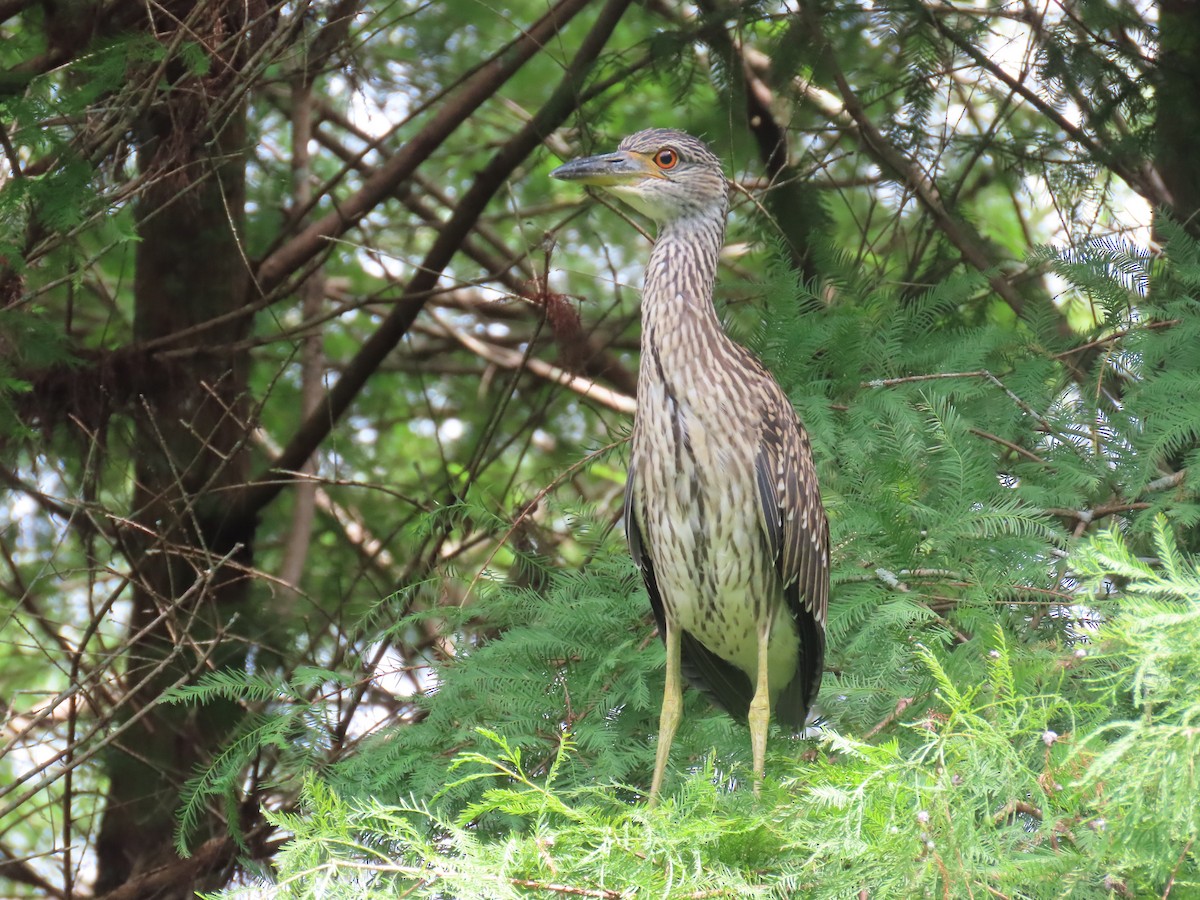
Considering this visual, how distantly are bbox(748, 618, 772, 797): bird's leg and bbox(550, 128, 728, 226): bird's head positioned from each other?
140cm

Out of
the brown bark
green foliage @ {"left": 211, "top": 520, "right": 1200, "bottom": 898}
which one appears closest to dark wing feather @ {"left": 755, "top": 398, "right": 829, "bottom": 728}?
green foliage @ {"left": 211, "top": 520, "right": 1200, "bottom": 898}

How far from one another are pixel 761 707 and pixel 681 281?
1372 millimetres

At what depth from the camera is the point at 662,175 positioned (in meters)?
4.40

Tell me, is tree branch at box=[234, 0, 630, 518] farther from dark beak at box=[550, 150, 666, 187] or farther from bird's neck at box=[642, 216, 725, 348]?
bird's neck at box=[642, 216, 725, 348]

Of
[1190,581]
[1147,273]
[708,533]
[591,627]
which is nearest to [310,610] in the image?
[591,627]

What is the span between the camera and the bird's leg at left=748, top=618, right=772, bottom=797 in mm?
4088

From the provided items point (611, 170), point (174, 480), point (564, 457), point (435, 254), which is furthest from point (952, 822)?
point (564, 457)

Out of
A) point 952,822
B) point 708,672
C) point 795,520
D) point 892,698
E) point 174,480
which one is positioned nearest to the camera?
point 952,822

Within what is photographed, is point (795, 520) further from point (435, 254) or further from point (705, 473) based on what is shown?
point (435, 254)

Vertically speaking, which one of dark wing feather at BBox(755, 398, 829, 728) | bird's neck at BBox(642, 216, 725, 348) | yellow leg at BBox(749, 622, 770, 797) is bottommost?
yellow leg at BBox(749, 622, 770, 797)

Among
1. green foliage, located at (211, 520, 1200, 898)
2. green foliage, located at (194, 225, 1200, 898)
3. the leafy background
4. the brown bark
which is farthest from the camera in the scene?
the brown bark

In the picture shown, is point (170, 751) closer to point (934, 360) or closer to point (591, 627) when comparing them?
point (591, 627)

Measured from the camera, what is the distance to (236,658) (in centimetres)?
554

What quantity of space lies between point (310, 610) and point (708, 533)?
252cm
